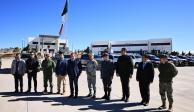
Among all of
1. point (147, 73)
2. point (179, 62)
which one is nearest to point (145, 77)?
point (147, 73)

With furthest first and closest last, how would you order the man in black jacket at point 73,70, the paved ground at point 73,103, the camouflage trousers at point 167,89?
1. the man in black jacket at point 73,70
2. the paved ground at point 73,103
3. the camouflage trousers at point 167,89

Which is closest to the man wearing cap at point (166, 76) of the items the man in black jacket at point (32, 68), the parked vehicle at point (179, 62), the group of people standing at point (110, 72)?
the group of people standing at point (110, 72)

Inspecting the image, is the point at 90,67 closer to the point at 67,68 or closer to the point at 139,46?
the point at 67,68

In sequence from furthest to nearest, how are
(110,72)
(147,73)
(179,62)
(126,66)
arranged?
(179,62)
(110,72)
(126,66)
(147,73)

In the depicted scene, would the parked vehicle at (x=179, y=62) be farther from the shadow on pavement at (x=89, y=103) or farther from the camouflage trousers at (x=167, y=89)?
the camouflage trousers at (x=167, y=89)

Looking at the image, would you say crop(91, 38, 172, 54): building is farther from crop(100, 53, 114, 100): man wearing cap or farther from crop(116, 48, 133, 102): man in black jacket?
crop(116, 48, 133, 102): man in black jacket

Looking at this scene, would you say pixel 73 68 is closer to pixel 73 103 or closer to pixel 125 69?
pixel 73 103

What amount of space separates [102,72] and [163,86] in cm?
296

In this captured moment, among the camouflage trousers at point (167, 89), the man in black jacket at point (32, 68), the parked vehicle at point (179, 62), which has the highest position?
the man in black jacket at point (32, 68)

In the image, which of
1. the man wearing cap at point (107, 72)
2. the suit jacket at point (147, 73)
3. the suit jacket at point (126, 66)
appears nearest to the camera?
the suit jacket at point (147, 73)

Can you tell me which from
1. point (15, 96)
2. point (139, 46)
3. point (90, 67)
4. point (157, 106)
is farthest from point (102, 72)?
point (139, 46)

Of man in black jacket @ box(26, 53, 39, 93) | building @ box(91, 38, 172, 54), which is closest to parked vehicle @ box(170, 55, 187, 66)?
man in black jacket @ box(26, 53, 39, 93)

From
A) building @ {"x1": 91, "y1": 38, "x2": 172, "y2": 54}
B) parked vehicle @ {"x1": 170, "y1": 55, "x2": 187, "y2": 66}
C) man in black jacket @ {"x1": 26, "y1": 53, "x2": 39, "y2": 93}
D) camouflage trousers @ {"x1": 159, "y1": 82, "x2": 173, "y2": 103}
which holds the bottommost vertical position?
parked vehicle @ {"x1": 170, "y1": 55, "x2": 187, "y2": 66}

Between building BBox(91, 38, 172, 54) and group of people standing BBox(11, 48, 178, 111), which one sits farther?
building BBox(91, 38, 172, 54)
